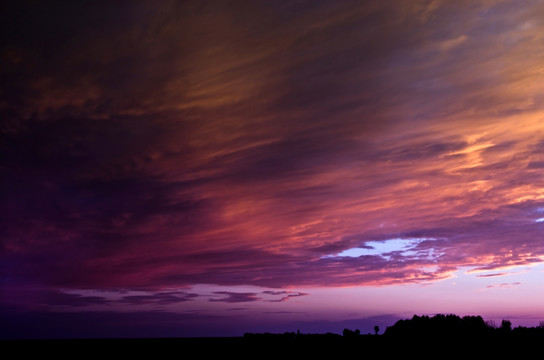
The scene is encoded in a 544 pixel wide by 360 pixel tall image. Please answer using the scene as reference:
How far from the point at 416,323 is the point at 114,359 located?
160 ft

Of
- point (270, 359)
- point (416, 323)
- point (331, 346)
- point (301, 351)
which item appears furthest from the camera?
point (416, 323)

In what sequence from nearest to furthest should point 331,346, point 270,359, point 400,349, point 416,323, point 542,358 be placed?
1. point 542,358
2. point 270,359
3. point 400,349
4. point 331,346
5. point 416,323

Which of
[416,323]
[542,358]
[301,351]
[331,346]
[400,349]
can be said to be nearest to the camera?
[542,358]

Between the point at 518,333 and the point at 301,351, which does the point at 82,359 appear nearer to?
the point at 301,351

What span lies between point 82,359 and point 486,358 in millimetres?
58900

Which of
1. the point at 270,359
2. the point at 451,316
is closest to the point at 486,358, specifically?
the point at 270,359

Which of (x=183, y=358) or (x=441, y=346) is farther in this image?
(x=183, y=358)

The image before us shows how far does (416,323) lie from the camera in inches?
3214

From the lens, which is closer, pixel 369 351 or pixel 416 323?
pixel 369 351

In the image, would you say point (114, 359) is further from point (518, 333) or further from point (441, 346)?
point (518, 333)

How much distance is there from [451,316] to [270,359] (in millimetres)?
36313

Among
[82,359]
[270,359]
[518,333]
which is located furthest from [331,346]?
[82,359]

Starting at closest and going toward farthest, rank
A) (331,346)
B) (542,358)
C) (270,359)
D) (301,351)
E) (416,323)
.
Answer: (542,358) → (270,359) → (301,351) → (331,346) → (416,323)

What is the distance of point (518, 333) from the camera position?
222ft
